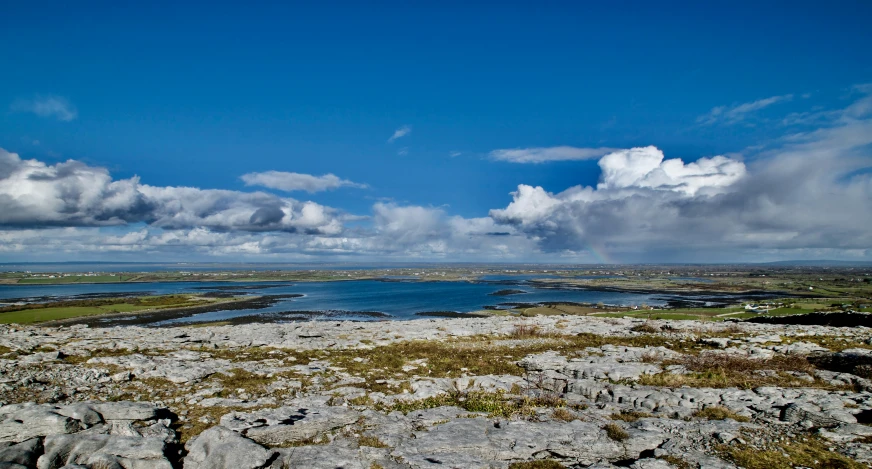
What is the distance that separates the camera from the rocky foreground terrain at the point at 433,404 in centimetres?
1029

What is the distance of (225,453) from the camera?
33.4 feet

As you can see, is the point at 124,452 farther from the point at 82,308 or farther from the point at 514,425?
the point at 82,308

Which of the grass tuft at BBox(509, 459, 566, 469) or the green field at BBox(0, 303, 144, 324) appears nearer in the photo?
the grass tuft at BBox(509, 459, 566, 469)

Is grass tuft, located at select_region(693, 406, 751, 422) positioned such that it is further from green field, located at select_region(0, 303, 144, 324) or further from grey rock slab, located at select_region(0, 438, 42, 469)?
green field, located at select_region(0, 303, 144, 324)

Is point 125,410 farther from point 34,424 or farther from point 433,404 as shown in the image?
point 433,404

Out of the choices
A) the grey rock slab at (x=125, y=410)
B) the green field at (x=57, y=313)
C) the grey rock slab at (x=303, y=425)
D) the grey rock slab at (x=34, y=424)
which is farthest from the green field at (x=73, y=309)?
the grey rock slab at (x=303, y=425)

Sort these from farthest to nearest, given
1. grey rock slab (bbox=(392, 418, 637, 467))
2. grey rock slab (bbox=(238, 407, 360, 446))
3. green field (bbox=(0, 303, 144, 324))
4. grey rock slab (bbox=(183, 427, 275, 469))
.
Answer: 1. green field (bbox=(0, 303, 144, 324))
2. grey rock slab (bbox=(238, 407, 360, 446))
3. grey rock slab (bbox=(392, 418, 637, 467))
4. grey rock slab (bbox=(183, 427, 275, 469))

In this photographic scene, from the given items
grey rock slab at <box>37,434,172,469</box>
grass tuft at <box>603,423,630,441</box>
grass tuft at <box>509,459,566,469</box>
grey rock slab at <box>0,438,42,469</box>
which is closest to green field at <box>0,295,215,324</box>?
grey rock slab at <box>0,438,42,469</box>

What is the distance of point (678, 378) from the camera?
17.4 m

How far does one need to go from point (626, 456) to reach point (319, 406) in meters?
9.88

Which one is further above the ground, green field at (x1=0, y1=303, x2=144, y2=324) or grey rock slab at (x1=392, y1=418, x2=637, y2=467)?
grey rock slab at (x1=392, y1=418, x2=637, y2=467)

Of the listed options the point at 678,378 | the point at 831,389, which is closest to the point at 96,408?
the point at 678,378

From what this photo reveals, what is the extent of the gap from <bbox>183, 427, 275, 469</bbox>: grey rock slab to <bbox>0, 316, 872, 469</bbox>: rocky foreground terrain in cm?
5

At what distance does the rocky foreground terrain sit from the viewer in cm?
1029
